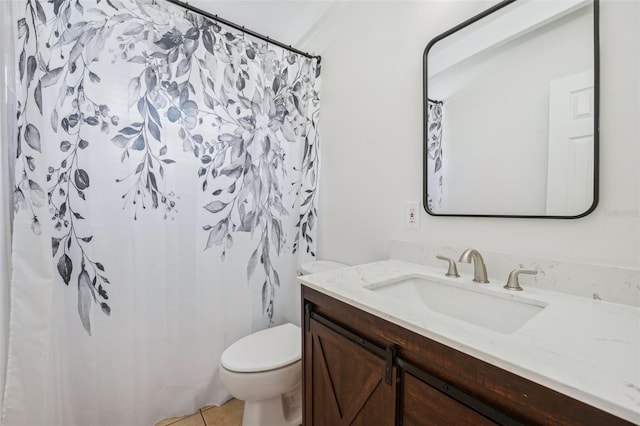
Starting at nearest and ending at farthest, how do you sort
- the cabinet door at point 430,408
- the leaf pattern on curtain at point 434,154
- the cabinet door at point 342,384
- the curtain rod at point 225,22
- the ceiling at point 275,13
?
the cabinet door at point 430,408, the cabinet door at point 342,384, the leaf pattern on curtain at point 434,154, the curtain rod at point 225,22, the ceiling at point 275,13

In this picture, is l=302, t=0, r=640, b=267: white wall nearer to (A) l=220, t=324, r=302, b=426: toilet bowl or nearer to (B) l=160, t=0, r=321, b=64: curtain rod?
(B) l=160, t=0, r=321, b=64: curtain rod

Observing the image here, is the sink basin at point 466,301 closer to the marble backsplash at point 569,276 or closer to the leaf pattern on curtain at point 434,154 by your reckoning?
the marble backsplash at point 569,276

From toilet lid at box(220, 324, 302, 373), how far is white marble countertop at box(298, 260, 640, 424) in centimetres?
61

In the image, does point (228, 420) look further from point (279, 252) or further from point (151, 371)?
point (279, 252)

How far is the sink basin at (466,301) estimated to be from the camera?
81 cm

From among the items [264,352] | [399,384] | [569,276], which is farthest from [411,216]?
[264,352]

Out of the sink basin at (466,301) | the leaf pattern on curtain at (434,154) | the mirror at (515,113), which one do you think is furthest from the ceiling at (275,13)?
the sink basin at (466,301)

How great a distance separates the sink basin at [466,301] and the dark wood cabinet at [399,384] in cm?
14

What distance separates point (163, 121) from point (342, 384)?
135cm

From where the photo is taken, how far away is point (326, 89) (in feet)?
5.74

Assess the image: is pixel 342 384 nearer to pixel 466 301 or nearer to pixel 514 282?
pixel 466 301

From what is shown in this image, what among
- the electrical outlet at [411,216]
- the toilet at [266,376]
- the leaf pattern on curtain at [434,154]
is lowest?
the toilet at [266,376]

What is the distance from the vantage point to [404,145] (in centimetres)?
129

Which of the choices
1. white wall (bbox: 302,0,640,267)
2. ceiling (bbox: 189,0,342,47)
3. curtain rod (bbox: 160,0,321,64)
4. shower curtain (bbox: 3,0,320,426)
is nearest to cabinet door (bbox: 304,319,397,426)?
white wall (bbox: 302,0,640,267)
